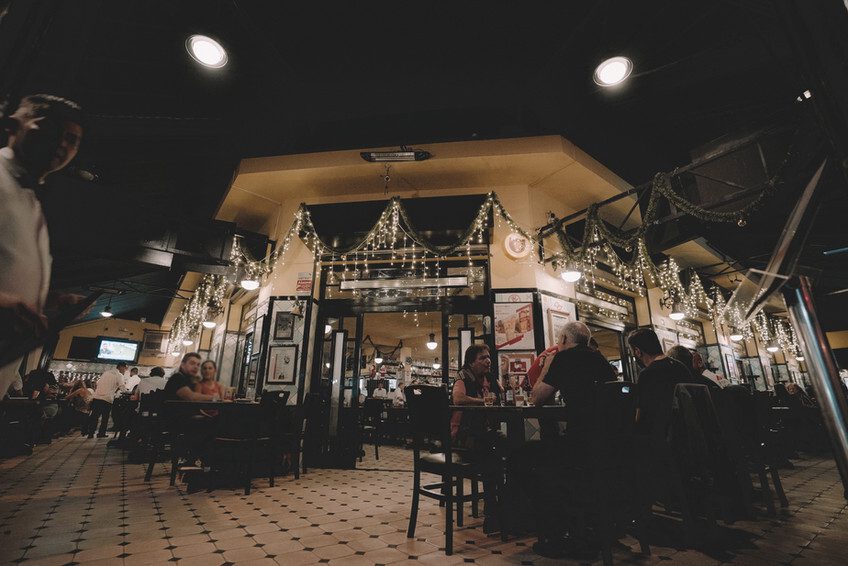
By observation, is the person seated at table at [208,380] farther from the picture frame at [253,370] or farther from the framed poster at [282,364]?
the picture frame at [253,370]

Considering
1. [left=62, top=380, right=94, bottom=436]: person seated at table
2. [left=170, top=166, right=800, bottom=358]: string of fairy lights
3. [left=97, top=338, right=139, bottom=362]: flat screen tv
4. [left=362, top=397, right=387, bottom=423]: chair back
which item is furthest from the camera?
[left=97, top=338, right=139, bottom=362]: flat screen tv

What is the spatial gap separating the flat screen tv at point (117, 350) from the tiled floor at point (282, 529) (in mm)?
13558

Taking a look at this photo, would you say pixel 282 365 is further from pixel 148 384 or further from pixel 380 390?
pixel 380 390

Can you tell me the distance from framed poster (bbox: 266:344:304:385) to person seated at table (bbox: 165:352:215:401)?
1.36m

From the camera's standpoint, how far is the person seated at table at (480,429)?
2943mm

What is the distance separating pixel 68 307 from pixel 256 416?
3653mm

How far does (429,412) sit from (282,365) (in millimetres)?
4557

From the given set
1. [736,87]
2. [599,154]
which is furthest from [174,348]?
[736,87]

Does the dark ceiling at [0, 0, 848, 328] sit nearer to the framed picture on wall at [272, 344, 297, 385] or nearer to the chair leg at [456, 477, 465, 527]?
the framed picture on wall at [272, 344, 297, 385]

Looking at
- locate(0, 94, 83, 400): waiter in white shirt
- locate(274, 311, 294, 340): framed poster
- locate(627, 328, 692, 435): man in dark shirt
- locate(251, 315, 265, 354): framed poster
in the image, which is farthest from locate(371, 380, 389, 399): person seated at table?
locate(0, 94, 83, 400): waiter in white shirt

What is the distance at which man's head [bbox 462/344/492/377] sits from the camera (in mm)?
3943

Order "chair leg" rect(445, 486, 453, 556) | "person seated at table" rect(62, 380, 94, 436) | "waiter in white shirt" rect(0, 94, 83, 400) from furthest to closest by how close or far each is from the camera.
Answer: "person seated at table" rect(62, 380, 94, 436), "chair leg" rect(445, 486, 453, 556), "waiter in white shirt" rect(0, 94, 83, 400)

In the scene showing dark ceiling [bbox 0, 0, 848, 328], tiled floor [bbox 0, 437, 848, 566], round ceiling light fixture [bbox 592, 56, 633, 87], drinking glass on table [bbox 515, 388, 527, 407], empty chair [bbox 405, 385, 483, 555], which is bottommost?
tiled floor [bbox 0, 437, 848, 566]

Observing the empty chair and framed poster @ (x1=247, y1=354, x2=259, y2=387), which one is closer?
the empty chair
